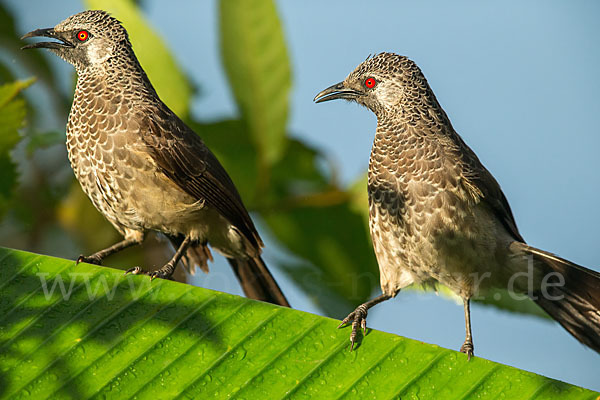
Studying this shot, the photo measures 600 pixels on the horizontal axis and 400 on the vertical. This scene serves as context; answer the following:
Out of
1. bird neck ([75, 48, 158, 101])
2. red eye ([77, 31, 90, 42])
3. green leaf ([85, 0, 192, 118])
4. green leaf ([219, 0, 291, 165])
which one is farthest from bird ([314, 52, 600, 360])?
red eye ([77, 31, 90, 42])

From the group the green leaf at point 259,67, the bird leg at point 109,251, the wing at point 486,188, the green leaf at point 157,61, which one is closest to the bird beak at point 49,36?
the green leaf at point 157,61

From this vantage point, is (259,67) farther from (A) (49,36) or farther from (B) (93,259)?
(B) (93,259)

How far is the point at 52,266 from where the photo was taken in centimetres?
288

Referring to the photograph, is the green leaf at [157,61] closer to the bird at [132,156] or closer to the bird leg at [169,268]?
the bird at [132,156]

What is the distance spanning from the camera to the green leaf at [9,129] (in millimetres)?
3732

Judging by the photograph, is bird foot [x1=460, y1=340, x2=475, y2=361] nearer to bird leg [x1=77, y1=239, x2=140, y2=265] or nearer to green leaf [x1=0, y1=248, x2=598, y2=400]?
green leaf [x1=0, y1=248, x2=598, y2=400]

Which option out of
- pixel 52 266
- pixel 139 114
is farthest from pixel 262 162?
pixel 52 266

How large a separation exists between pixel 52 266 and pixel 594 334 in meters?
2.91

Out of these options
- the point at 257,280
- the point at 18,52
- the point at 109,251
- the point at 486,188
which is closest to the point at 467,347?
the point at 486,188

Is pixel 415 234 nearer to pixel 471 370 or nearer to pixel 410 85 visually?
pixel 410 85

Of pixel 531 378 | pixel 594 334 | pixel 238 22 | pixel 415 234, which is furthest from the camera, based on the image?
pixel 238 22

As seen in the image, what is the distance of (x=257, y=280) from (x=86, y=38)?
1.74m

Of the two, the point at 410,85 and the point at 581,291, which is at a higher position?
the point at 410,85

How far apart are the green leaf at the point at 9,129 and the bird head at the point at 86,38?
1.62 ft
